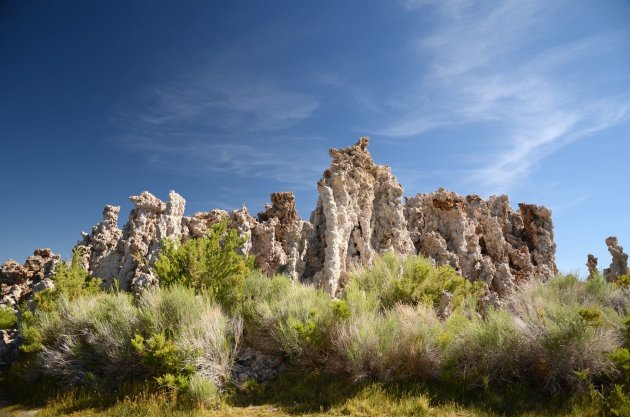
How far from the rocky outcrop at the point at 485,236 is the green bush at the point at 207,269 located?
1013cm

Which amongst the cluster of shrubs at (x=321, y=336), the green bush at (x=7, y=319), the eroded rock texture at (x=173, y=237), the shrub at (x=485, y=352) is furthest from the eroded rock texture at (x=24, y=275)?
the shrub at (x=485, y=352)

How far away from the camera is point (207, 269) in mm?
10484

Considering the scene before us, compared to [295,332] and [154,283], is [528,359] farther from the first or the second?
[154,283]

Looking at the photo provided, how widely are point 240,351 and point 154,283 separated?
198 inches

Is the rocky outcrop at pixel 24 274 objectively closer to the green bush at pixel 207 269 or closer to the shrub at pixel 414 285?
the green bush at pixel 207 269

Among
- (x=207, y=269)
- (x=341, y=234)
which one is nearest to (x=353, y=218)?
(x=341, y=234)

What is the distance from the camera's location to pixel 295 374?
25.3 ft

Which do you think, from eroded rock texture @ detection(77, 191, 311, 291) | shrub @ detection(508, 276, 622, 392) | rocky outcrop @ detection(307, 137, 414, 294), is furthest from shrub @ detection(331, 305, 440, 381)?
eroded rock texture @ detection(77, 191, 311, 291)

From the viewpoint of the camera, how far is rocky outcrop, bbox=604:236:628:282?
18.1 meters

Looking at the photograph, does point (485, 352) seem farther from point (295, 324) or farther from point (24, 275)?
point (24, 275)

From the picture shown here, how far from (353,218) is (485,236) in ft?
28.0

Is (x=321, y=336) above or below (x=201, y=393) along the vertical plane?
above

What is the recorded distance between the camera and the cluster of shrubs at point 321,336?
6.70m

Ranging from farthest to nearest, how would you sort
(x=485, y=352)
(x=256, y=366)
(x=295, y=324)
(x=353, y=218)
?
(x=353, y=218)
(x=256, y=366)
(x=295, y=324)
(x=485, y=352)
